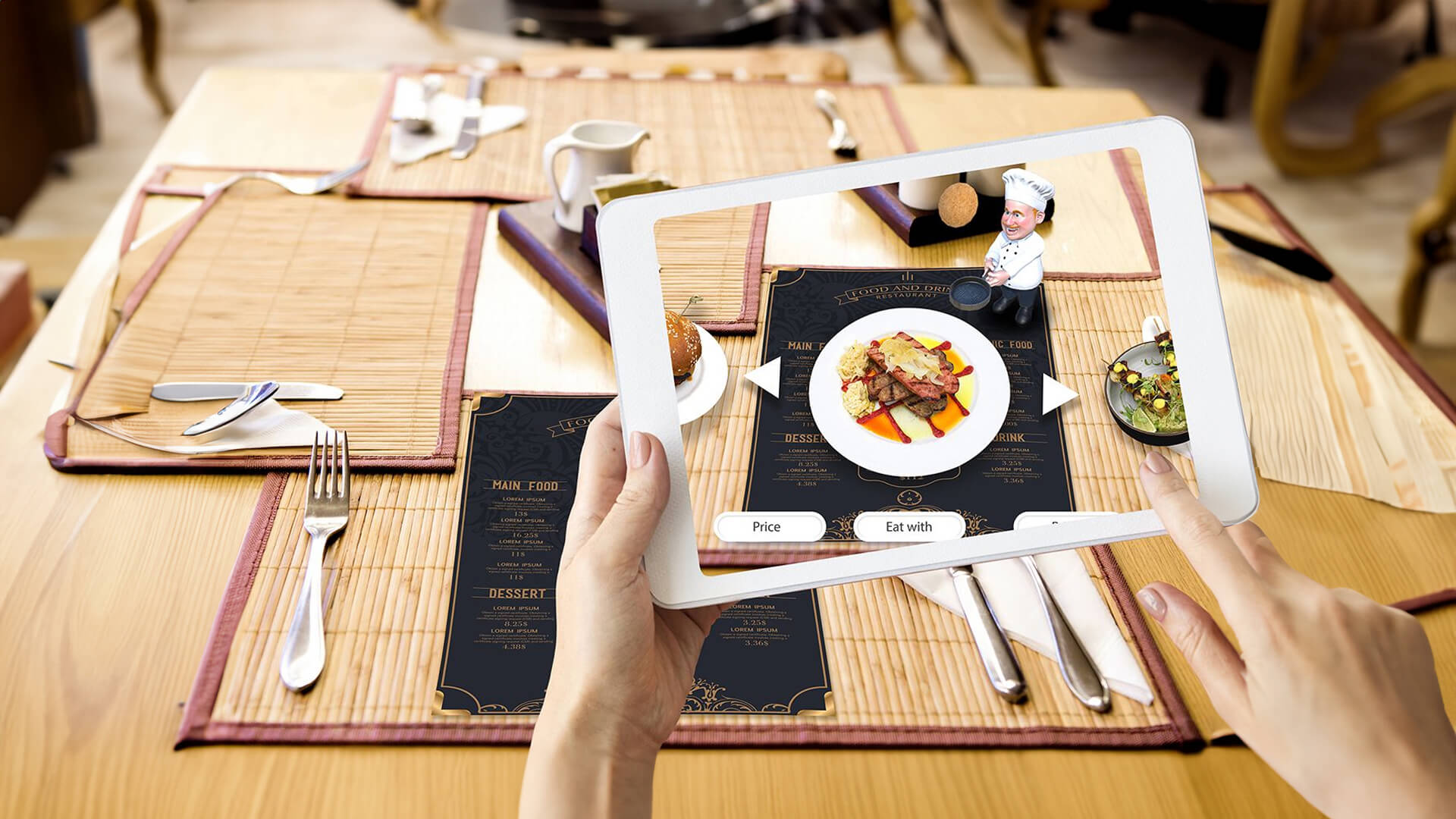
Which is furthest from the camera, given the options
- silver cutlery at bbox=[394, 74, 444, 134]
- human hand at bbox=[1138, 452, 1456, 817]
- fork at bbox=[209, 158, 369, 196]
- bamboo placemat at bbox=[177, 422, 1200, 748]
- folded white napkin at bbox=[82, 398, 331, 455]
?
silver cutlery at bbox=[394, 74, 444, 134]

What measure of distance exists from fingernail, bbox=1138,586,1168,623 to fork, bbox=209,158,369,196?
1.08m

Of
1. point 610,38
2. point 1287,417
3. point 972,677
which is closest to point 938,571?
point 972,677

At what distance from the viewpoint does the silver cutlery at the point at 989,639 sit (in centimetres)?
77

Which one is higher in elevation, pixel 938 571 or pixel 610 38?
pixel 938 571

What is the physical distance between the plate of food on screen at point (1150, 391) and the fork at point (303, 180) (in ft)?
3.31

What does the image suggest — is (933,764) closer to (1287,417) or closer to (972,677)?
(972,677)

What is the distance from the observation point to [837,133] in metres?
1.39

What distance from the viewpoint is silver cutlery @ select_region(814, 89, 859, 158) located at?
1.38 metres

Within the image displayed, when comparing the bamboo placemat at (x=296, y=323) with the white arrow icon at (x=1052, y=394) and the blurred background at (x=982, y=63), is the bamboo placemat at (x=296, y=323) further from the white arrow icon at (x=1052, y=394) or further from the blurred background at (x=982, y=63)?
the blurred background at (x=982, y=63)

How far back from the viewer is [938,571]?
0.84 m

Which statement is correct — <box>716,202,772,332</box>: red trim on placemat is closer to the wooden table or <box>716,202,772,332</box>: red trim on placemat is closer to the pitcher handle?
the wooden table

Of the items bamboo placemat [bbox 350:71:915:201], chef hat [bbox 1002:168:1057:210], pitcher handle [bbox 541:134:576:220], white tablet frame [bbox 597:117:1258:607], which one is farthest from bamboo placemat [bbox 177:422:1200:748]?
bamboo placemat [bbox 350:71:915:201]

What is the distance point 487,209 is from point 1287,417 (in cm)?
97

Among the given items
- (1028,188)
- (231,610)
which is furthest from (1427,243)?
(231,610)
